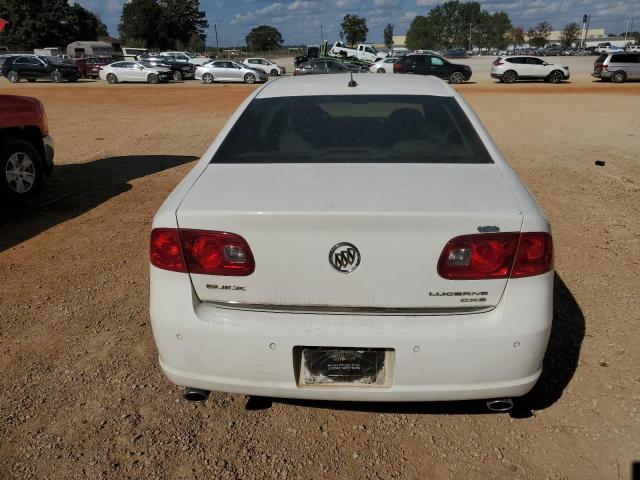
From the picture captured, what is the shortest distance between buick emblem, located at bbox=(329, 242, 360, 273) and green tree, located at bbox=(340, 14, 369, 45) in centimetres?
9889

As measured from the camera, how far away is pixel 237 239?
7.08 feet

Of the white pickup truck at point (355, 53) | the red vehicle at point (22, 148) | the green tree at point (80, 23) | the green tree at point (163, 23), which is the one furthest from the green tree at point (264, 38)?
the red vehicle at point (22, 148)

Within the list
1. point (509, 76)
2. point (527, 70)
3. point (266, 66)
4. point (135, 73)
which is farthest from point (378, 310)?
point (266, 66)

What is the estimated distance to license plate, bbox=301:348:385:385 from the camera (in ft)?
7.24

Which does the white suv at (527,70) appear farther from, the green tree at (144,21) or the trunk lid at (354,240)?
the green tree at (144,21)

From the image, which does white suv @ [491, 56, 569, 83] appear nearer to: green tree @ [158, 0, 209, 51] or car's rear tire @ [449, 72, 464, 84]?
car's rear tire @ [449, 72, 464, 84]

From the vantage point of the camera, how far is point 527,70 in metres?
29.4

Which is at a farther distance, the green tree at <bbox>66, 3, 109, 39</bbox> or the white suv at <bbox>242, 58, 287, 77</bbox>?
the green tree at <bbox>66, 3, 109, 39</bbox>

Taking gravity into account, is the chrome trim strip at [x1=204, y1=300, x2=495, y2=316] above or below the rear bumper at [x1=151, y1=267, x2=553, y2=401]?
above

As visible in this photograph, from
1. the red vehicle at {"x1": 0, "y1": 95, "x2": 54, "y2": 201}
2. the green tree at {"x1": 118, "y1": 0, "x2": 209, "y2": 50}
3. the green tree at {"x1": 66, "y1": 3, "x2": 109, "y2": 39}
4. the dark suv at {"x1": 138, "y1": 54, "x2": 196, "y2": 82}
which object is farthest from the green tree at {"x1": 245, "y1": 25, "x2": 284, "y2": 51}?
the red vehicle at {"x1": 0, "y1": 95, "x2": 54, "y2": 201}

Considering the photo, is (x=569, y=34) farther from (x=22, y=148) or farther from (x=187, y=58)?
(x=22, y=148)

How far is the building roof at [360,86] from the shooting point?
3385 mm

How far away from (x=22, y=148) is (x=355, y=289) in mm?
A: 5649

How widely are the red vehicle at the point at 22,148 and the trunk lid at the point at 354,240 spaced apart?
4.86 m
